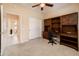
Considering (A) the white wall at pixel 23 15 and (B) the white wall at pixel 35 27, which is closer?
(A) the white wall at pixel 23 15

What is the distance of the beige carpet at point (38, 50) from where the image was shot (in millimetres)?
1786

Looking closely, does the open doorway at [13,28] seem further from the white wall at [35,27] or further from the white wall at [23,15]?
the white wall at [35,27]

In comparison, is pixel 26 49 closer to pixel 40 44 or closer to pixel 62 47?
pixel 40 44

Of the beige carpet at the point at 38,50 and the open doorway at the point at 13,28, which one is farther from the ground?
the open doorway at the point at 13,28

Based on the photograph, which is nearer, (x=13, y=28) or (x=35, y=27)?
(x=13, y=28)

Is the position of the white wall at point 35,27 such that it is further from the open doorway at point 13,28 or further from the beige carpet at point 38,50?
the open doorway at point 13,28

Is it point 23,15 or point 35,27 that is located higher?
point 23,15

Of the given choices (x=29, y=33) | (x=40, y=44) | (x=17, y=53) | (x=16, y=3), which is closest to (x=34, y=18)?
(x=29, y=33)

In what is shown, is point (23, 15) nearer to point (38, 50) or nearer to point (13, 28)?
point (13, 28)

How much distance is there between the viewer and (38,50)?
190 centimetres

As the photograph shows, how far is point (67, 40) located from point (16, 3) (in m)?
1.43

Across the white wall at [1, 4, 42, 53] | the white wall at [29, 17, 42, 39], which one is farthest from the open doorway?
the white wall at [29, 17, 42, 39]

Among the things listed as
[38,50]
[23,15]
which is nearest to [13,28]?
[23,15]

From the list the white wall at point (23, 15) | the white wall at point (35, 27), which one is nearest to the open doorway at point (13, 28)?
the white wall at point (23, 15)
